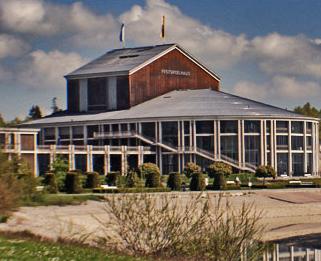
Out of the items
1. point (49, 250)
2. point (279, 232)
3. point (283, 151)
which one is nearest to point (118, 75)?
point (283, 151)

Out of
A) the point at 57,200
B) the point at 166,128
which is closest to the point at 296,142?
the point at 166,128

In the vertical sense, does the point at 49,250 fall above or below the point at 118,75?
below

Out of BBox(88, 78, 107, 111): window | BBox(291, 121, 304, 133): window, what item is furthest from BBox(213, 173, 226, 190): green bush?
BBox(88, 78, 107, 111): window

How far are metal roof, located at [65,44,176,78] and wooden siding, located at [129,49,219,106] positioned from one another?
1.31 m

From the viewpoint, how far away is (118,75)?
11356 centimetres

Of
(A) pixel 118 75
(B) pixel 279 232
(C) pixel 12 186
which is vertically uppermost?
(A) pixel 118 75

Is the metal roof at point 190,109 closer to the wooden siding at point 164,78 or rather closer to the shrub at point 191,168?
the wooden siding at point 164,78

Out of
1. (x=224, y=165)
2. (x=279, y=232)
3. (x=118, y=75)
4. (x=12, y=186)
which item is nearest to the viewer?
(x=12, y=186)

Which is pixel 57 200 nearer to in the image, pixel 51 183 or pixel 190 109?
pixel 51 183

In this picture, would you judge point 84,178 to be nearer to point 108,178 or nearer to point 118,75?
point 108,178

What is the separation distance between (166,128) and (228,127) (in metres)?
6.91

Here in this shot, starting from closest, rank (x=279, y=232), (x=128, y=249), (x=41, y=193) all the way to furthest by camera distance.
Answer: (x=128, y=249) < (x=41, y=193) < (x=279, y=232)

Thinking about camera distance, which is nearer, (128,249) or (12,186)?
(128,249)

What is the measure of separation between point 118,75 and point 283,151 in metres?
23.9
